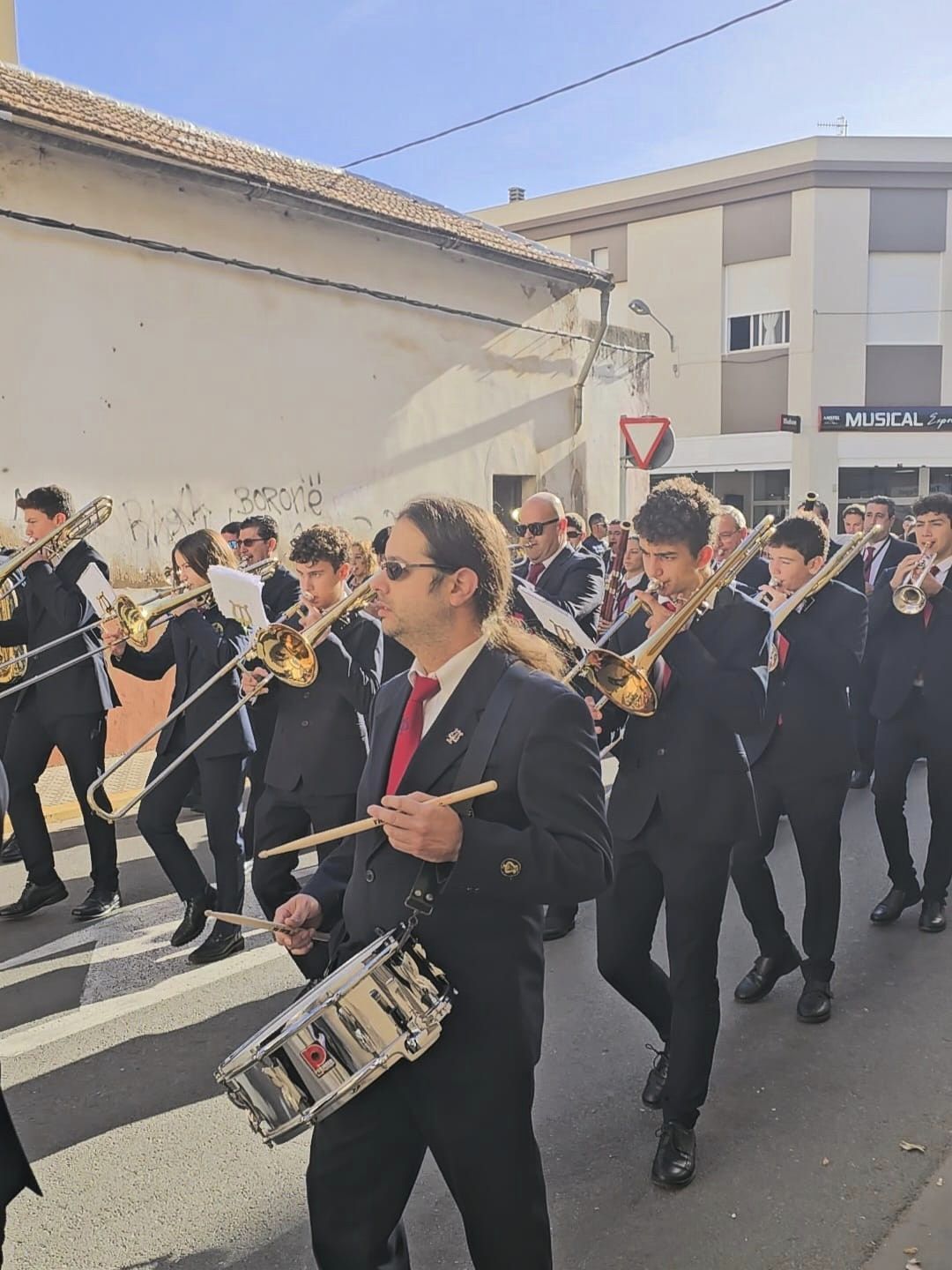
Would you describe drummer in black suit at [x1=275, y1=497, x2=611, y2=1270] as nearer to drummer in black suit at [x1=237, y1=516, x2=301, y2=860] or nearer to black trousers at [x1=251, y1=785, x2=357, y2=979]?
black trousers at [x1=251, y1=785, x2=357, y2=979]

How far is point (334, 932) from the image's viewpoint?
2.40 meters

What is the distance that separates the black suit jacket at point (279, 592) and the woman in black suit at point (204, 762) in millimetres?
1303

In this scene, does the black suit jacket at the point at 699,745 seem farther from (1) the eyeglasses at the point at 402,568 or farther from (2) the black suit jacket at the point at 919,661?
(2) the black suit jacket at the point at 919,661

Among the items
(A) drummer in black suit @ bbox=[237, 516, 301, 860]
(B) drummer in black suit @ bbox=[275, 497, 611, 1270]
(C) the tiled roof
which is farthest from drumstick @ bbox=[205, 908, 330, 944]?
(C) the tiled roof

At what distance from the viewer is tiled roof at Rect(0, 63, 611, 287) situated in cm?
884

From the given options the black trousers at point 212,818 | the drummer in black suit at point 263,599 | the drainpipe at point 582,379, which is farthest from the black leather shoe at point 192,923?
the drainpipe at point 582,379

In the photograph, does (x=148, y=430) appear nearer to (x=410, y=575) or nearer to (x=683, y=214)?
(x=410, y=575)

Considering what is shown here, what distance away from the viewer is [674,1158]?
10.4 feet

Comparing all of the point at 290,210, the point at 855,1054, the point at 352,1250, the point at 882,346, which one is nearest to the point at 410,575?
the point at 352,1250

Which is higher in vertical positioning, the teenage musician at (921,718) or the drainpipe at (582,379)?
the drainpipe at (582,379)

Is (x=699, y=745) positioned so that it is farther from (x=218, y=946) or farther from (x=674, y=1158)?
(x=218, y=946)

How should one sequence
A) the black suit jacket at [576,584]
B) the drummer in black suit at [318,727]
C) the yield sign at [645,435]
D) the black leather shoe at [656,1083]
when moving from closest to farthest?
the black leather shoe at [656,1083] → the drummer in black suit at [318,727] → the black suit jacket at [576,584] → the yield sign at [645,435]

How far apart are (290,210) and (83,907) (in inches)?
301

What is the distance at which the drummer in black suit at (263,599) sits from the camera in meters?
6.23
